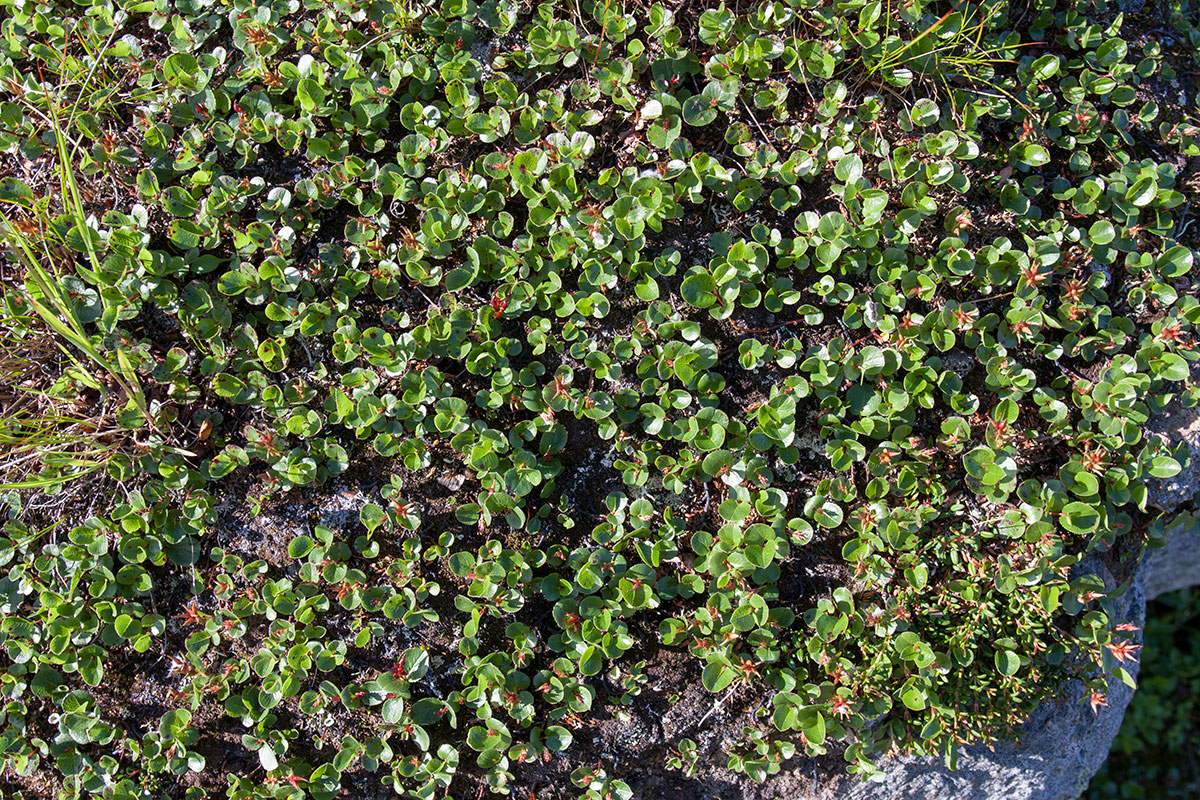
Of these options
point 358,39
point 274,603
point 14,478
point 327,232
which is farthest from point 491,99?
point 14,478

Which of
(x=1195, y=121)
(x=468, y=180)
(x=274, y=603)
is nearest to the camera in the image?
(x=274, y=603)

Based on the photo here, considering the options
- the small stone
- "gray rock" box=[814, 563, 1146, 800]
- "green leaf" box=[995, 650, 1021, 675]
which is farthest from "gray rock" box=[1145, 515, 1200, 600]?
the small stone

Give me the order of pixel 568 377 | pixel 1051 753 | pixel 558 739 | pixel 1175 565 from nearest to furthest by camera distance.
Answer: pixel 558 739, pixel 568 377, pixel 1051 753, pixel 1175 565

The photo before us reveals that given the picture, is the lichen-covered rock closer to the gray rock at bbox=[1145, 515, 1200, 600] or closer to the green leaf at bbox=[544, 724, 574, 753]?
the gray rock at bbox=[1145, 515, 1200, 600]

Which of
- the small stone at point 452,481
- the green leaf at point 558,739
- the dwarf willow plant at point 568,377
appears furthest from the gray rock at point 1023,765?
the small stone at point 452,481

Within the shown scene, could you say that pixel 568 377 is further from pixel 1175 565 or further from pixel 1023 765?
pixel 1175 565

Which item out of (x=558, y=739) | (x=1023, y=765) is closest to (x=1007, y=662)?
(x=1023, y=765)

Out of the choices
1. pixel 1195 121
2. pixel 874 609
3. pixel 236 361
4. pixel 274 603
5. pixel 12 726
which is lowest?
pixel 12 726

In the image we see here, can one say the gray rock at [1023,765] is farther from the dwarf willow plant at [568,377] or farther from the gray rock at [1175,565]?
the gray rock at [1175,565]

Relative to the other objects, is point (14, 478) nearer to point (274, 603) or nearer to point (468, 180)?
point (274, 603)
